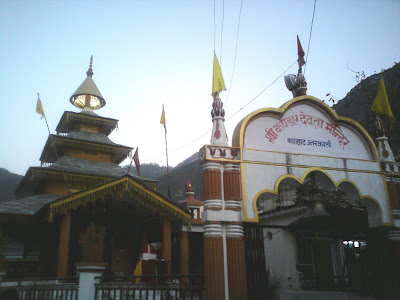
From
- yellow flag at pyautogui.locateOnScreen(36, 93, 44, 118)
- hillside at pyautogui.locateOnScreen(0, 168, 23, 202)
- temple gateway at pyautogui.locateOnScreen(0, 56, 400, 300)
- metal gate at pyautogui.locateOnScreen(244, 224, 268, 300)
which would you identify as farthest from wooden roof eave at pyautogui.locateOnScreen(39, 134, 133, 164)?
hillside at pyautogui.locateOnScreen(0, 168, 23, 202)

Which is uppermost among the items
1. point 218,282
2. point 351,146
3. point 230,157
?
point 351,146

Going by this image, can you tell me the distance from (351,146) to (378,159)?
895mm

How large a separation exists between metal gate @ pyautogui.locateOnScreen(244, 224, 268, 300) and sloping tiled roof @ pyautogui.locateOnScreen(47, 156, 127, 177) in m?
12.2

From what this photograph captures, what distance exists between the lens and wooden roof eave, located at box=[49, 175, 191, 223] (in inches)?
533

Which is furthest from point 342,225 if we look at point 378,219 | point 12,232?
point 12,232

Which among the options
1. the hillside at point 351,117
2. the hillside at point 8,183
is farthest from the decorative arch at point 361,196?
the hillside at point 8,183

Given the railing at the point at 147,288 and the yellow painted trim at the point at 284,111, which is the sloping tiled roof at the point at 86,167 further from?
the yellow painted trim at the point at 284,111

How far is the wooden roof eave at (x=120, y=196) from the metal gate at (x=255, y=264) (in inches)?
240

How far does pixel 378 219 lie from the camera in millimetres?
9945

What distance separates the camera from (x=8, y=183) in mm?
46312

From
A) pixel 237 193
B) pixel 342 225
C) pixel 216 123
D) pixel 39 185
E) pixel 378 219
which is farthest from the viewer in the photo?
pixel 39 185

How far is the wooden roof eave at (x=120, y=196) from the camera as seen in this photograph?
1353 centimetres

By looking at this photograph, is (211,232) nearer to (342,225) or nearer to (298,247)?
(342,225)

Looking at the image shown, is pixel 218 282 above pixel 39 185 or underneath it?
underneath
